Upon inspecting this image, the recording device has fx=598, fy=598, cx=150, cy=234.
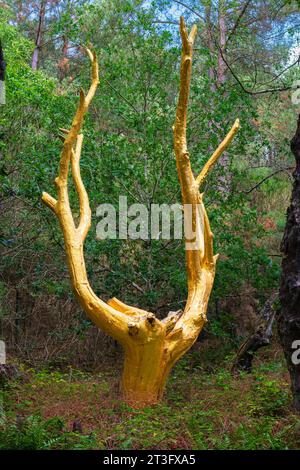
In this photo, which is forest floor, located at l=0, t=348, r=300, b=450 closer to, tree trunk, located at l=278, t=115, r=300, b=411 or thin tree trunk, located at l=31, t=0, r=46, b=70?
tree trunk, located at l=278, t=115, r=300, b=411

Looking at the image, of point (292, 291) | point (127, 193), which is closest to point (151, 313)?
point (292, 291)

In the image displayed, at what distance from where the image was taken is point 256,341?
21.8ft

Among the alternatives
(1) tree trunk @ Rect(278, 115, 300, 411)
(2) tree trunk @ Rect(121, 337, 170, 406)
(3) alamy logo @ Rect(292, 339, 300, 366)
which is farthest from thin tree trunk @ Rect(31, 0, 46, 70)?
(3) alamy logo @ Rect(292, 339, 300, 366)

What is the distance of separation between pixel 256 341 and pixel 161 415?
203 centimetres

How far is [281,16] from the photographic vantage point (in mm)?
10039

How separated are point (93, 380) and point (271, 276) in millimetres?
2835

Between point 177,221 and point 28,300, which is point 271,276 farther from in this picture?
point 28,300

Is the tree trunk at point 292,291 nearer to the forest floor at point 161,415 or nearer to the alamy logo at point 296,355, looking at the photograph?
the alamy logo at point 296,355

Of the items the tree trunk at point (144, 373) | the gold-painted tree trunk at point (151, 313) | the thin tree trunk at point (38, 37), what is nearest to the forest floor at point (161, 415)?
the tree trunk at point (144, 373)

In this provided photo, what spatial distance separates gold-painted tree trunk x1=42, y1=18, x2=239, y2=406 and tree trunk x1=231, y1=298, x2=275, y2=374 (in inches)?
40.4

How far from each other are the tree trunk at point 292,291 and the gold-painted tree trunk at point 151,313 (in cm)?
122

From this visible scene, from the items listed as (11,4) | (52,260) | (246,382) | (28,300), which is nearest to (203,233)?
(246,382)

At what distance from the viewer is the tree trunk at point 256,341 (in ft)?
21.8

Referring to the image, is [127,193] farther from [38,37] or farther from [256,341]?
[38,37]
